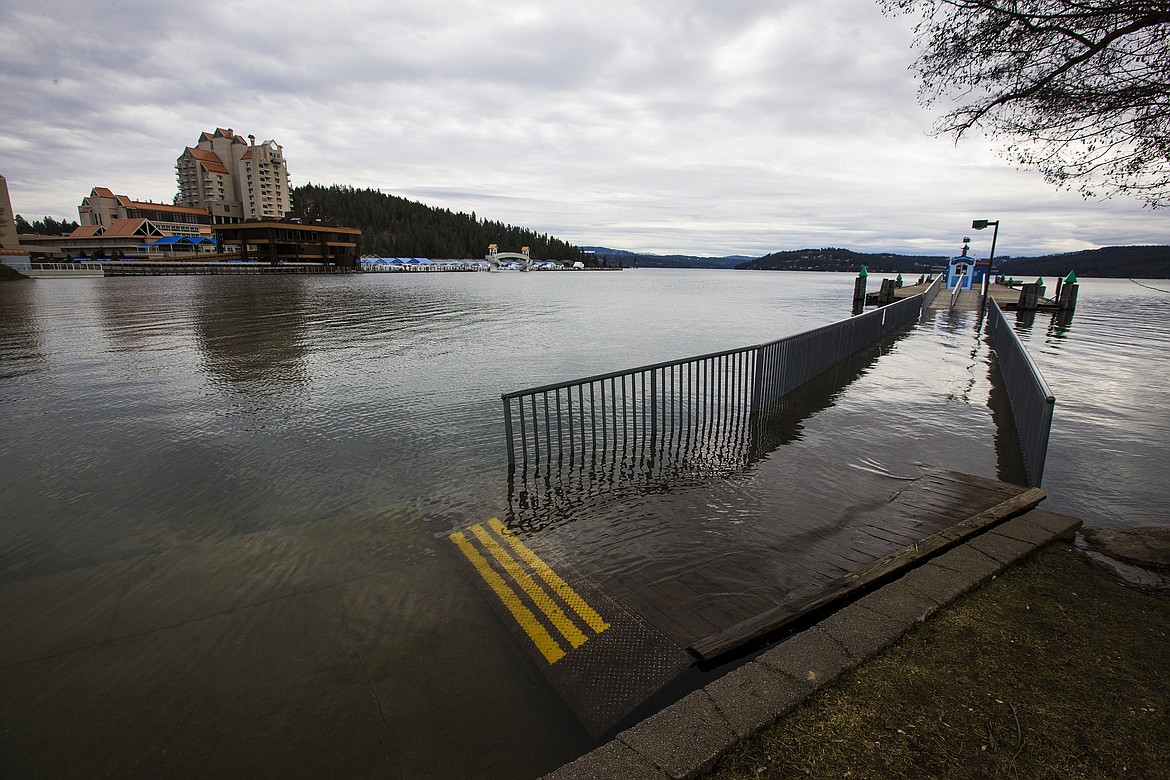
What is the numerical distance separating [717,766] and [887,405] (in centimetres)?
933

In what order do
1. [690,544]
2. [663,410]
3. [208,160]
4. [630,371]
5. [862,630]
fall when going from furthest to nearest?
[208,160] < [630,371] < [663,410] < [690,544] < [862,630]

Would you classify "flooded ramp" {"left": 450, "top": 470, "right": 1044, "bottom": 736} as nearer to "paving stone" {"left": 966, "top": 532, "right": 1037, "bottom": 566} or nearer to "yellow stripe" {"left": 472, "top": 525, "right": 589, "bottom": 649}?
"yellow stripe" {"left": 472, "top": 525, "right": 589, "bottom": 649}

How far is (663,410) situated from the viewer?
23.7ft

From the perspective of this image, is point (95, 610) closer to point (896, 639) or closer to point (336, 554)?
point (336, 554)

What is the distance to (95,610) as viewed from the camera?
169 inches

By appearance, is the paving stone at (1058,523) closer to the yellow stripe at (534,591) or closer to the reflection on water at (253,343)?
the yellow stripe at (534,591)

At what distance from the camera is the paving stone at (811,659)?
2.98m

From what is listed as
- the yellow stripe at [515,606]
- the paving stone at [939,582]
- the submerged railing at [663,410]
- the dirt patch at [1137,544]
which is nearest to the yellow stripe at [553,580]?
the yellow stripe at [515,606]

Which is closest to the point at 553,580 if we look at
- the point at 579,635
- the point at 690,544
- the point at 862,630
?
the point at 579,635

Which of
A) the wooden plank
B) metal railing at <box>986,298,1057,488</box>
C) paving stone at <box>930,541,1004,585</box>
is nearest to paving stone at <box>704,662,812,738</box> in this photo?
the wooden plank

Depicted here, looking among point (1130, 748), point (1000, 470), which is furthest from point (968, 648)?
point (1000, 470)

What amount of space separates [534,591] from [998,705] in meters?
3.09

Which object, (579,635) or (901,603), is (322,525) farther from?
(901,603)

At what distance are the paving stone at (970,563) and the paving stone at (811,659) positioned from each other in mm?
1483
